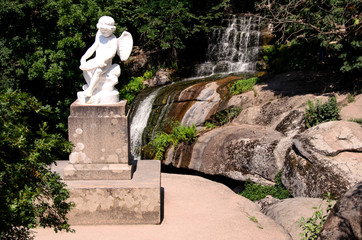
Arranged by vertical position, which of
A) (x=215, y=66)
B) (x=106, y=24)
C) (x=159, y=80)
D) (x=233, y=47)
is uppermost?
(x=106, y=24)

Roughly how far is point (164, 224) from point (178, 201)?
118 centimetres

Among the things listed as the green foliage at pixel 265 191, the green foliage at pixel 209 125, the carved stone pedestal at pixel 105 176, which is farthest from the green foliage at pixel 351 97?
the carved stone pedestal at pixel 105 176

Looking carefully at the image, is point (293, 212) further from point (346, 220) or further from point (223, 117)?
point (223, 117)

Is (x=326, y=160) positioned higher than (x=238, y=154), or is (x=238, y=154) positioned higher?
(x=326, y=160)

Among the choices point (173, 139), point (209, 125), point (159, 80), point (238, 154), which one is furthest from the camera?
point (159, 80)

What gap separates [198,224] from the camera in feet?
27.9

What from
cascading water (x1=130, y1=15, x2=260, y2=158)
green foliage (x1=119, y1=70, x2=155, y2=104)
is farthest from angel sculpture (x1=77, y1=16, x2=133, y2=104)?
green foliage (x1=119, y1=70, x2=155, y2=104)

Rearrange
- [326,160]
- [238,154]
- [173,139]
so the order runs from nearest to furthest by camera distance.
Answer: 1. [326,160]
2. [238,154]
3. [173,139]

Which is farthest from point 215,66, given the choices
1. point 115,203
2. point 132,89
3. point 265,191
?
point 115,203

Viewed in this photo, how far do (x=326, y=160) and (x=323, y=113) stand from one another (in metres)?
2.60

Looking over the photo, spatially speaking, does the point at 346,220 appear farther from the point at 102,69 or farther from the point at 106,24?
the point at 106,24

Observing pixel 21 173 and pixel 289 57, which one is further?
pixel 289 57

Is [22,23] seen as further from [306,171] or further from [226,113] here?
[306,171]

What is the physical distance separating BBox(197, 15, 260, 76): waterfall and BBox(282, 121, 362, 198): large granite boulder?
9.00 meters
